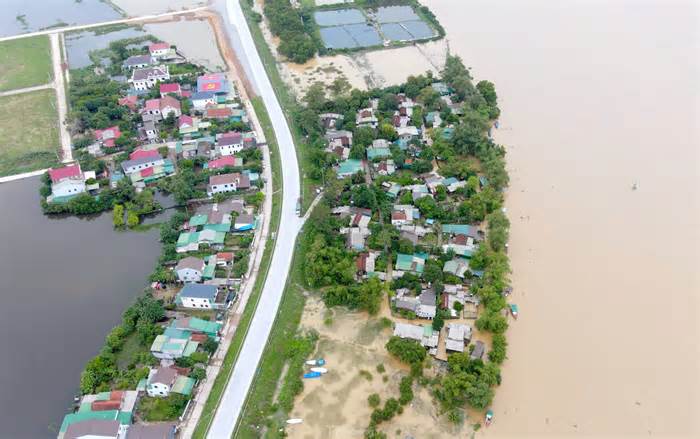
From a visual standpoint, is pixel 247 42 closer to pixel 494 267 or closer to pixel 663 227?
pixel 494 267

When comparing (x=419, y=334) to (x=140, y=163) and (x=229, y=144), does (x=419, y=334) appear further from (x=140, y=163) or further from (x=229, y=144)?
(x=140, y=163)

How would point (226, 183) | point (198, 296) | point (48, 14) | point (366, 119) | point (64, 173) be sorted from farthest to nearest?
1. point (48, 14)
2. point (366, 119)
3. point (64, 173)
4. point (226, 183)
5. point (198, 296)

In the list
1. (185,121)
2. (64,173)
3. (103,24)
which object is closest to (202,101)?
(185,121)

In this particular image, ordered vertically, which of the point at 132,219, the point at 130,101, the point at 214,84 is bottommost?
the point at 132,219

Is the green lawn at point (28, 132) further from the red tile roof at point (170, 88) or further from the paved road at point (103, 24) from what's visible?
the paved road at point (103, 24)

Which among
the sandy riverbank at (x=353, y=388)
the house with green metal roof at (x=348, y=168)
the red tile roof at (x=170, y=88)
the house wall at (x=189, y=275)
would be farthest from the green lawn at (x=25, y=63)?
the sandy riverbank at (x=353, y=388)

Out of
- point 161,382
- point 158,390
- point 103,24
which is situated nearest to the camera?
point 161,382

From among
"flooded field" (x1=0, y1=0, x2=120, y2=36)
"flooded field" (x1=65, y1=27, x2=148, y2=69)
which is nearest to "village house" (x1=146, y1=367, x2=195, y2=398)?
"flooded field" (x1=65, y1=27, x2=148, y2=69)
